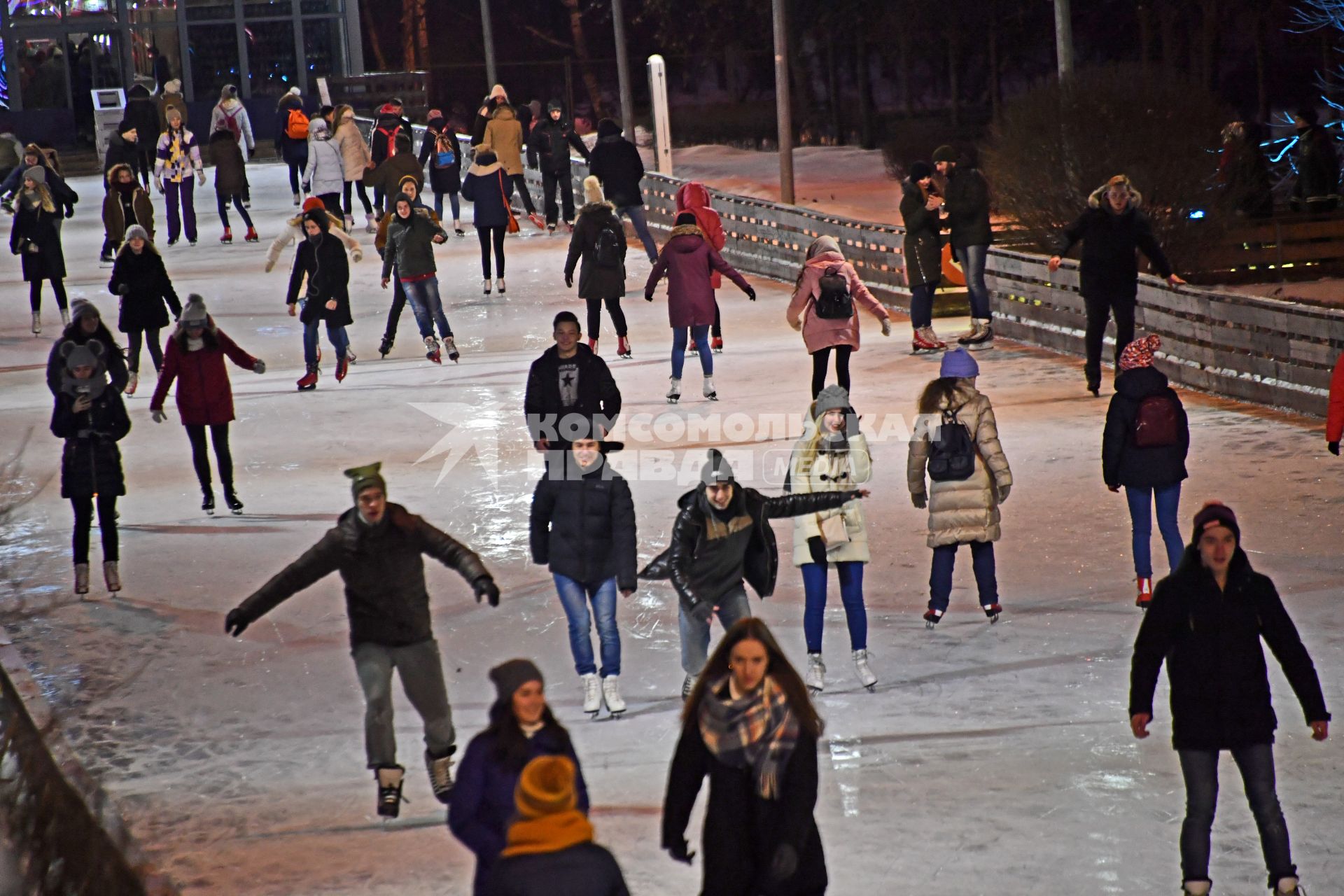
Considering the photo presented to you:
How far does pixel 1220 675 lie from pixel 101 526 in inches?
263

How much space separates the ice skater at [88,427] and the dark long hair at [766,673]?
5.77 meters

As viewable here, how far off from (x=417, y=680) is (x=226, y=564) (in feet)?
13.8

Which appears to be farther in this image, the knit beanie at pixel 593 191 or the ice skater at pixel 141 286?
the knit beanie at pixel 593 191

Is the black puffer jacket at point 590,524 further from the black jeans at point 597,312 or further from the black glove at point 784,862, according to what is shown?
the black jeans at point 597,312

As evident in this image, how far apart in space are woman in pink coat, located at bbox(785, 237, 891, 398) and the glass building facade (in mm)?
31897

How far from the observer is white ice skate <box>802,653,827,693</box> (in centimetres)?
814

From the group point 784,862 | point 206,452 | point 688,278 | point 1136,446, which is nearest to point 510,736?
point 784,862

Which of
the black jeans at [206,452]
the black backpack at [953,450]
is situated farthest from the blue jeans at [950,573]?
the black jeans at [206,452]

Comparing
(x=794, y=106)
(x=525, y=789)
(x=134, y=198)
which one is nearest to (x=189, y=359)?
(x=525, y=789)

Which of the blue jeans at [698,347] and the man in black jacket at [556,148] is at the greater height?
the man in black jacket at [556,148]

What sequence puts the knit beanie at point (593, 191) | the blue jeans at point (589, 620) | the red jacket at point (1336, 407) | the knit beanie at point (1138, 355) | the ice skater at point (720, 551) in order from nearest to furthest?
the ice skater at point (720, 551) → the blue jeans at point (589, 620) → the knit beanie at point (1138, 355) → the red jacket at point (1336, 407) → the knit beanie at point (593, 191)

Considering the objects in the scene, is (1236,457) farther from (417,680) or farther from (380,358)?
(380,358)

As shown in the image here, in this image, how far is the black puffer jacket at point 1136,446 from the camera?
8.75 metres

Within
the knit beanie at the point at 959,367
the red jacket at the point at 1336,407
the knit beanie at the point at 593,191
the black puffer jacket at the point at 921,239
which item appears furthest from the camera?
the black puffer jacket at the point at 921,239
